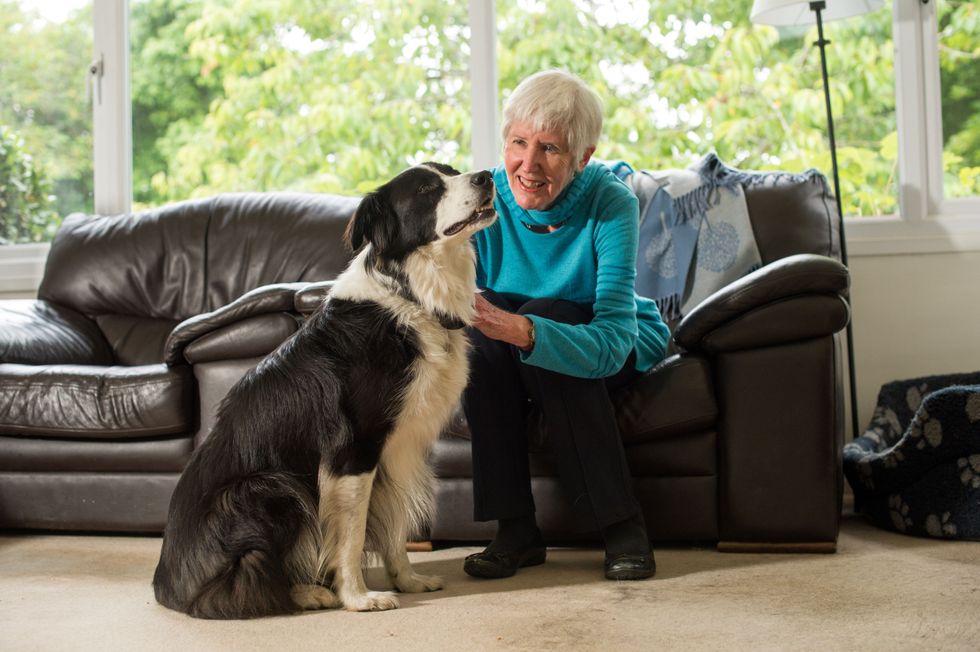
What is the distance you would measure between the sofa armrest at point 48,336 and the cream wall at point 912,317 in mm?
2851

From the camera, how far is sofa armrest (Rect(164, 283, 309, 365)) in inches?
113

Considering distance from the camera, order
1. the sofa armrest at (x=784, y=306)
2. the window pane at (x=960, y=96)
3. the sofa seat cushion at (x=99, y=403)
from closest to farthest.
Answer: the sofa armrest at (x=784, y=306) < the sofa seat cushion at (x=99, y=403) < the window pane at (x=960, y=96)

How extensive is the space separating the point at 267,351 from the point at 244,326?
0.10 metres

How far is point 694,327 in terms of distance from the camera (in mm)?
2549

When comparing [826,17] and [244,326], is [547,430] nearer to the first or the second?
[244,326]

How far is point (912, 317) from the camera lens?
3.68m

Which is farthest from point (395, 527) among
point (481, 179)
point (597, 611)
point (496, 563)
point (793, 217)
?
point (793, 217)

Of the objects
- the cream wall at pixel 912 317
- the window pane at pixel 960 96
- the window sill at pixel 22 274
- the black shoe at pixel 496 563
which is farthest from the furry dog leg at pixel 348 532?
the window sill at pixel 22 274

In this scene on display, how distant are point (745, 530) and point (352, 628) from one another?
3.68 ft

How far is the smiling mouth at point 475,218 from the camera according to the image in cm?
198

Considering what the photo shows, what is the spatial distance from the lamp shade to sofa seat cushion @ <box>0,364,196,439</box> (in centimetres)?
234

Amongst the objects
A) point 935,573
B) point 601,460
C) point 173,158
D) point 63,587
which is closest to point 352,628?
point 601,460

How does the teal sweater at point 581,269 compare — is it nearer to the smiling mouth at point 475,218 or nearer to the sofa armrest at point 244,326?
the smiling mouth at point 475,218

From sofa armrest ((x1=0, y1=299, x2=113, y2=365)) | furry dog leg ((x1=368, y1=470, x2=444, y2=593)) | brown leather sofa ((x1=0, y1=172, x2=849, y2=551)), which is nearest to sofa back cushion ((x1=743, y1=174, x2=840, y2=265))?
brown leather sofa ((x1=0, y1=172, x2=849, y2=551))
